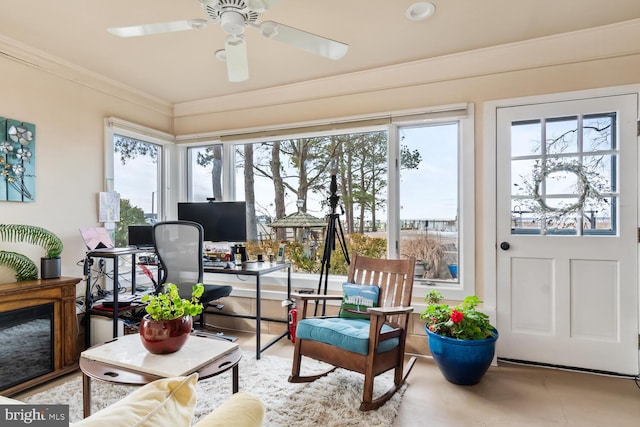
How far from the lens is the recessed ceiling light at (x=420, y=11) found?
2141 mm

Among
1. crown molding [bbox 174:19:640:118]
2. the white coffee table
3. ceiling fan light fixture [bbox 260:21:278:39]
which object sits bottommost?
the white coffee table

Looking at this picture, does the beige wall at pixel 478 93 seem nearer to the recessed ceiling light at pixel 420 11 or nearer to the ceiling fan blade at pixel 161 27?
the recessed ceiling light at pixel 420 11

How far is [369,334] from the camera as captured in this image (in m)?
2.11

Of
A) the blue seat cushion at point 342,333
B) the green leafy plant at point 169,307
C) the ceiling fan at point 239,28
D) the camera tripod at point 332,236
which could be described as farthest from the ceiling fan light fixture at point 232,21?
the blue seat cushion at point 342,333

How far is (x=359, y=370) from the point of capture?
211 centimetres

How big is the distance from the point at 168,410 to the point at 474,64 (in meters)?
3.03

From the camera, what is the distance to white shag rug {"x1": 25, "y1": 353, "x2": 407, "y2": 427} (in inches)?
78.0

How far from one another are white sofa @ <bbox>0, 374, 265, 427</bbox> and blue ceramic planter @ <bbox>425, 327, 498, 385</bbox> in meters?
1.90

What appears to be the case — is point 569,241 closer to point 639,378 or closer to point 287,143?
point 639,378

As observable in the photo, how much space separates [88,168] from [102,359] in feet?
6.77

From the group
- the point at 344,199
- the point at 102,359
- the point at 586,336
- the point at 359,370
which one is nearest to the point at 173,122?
the point at 344,199

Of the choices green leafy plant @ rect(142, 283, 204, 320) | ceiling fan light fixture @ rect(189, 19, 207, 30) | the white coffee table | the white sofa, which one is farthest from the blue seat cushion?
ceiling fan light fixture @ rect(189, 19, 207, 30)

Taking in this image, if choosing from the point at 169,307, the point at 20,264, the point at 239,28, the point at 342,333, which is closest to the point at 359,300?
the point at 342,333

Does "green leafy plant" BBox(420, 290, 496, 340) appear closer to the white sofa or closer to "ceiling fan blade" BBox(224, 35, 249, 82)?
the white sofa
